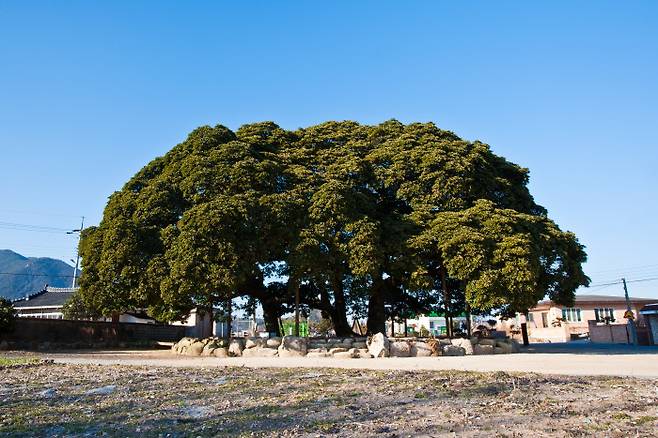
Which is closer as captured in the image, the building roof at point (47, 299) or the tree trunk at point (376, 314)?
the tree trunk at point (376, 314)

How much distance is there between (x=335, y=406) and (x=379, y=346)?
434 inches

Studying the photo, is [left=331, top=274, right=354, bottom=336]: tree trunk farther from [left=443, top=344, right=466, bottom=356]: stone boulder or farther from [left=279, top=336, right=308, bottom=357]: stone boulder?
[left=443, top=344, right=466, bottom=356]: stone boulder

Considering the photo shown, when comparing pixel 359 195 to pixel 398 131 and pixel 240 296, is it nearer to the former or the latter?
pixel 398 131

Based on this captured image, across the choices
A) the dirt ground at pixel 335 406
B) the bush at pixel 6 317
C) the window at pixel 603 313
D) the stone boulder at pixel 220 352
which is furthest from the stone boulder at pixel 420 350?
the window at pixel 603 313

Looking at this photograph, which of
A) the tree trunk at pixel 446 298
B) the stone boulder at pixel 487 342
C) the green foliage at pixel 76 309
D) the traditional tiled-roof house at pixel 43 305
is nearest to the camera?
the stone boulder at pixel 487 342

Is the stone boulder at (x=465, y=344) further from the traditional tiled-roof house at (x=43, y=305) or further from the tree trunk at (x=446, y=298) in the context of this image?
the traditional tiled-roof house at (x=43, y=305)

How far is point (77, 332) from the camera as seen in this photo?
25.7m

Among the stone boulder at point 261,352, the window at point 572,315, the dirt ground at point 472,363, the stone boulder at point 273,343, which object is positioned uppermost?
the window at point 572,315

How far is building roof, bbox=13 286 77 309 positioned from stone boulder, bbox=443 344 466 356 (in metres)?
28.8

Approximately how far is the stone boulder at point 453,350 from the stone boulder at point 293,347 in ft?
16.7

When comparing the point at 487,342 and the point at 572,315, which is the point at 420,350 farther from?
the point at 572,315

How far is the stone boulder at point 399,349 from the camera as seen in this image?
17.1 m

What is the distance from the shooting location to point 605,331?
33344mm

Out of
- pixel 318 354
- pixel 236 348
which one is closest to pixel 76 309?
pixel 236 348
